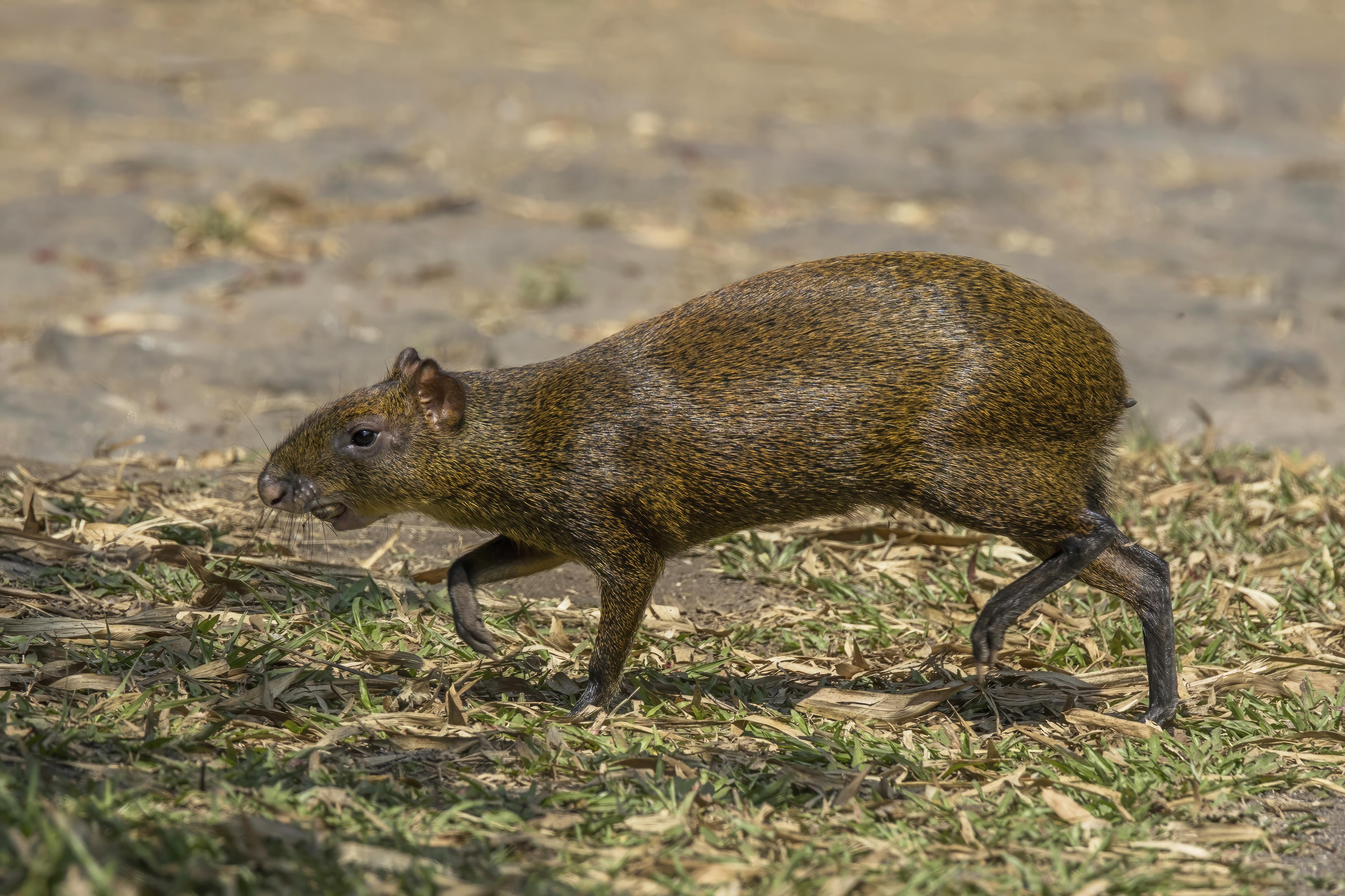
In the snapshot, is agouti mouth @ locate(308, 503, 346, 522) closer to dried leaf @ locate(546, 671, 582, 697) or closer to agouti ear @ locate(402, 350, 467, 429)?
agouti ear @ locate(402, 350, 467, 429)

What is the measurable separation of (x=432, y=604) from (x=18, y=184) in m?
6.48

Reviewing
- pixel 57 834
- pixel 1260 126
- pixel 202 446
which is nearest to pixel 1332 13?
pixel 1260 126

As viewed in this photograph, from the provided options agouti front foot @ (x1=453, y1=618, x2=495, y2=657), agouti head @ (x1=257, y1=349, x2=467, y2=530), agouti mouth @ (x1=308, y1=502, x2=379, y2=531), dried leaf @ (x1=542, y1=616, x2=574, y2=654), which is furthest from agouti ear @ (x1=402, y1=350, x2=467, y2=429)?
dried leaf @ (x1=542, y1=616, x2=574, y2=654)

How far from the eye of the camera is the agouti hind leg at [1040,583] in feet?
13.5

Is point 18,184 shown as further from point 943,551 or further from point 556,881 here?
point 556,881

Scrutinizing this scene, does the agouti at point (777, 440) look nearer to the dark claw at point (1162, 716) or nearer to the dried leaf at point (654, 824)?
the dark claw at point (1162, 716)

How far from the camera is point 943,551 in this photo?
5406 millimetres

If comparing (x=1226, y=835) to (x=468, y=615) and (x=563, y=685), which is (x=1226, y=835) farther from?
(x=468, y=615)

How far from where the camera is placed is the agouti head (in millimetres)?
4320

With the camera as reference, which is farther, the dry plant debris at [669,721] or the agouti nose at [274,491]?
the agouti nose at [274,491]

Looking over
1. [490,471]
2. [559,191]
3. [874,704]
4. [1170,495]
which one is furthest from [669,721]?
[559,191]

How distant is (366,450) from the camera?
14.2 feet

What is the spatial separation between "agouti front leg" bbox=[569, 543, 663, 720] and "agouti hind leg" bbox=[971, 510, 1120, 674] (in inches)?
37.0

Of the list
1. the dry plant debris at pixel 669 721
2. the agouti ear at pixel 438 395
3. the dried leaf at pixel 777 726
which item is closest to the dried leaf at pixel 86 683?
the dry plant debris at pixel 669 721
